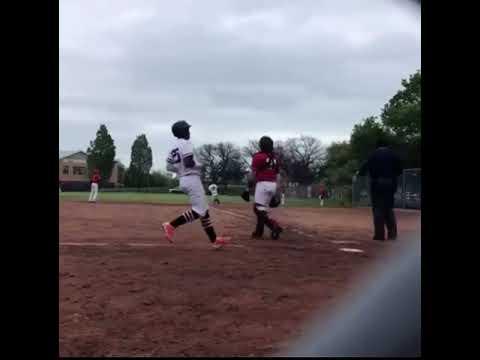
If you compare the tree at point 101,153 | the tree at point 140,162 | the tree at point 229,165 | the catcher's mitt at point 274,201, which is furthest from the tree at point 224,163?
the catcher's mitt at point 274,201

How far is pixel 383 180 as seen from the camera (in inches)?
277

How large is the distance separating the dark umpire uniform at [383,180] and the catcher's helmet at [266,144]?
4.94 ft

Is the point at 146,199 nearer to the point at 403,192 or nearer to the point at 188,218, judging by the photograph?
the point at 403,192

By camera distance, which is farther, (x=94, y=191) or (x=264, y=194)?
(x=94, y=191)

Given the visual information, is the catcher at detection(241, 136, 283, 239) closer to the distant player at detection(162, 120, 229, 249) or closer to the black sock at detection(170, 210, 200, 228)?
the distant player at detection(162, 120, 229, 249)

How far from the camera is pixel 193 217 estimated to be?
17.9 ft

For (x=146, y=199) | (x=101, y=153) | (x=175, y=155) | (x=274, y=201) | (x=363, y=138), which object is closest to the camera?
(x=175, y=155)

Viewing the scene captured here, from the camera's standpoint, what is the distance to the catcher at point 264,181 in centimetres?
672

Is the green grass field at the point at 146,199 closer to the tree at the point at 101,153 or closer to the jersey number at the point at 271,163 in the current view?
the tree at the point at 101,153

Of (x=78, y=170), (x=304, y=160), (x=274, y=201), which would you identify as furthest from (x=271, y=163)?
(x=304, y=160)

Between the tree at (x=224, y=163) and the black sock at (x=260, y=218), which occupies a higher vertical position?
the tree at (x=224, y=163)

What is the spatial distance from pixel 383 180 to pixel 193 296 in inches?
189
